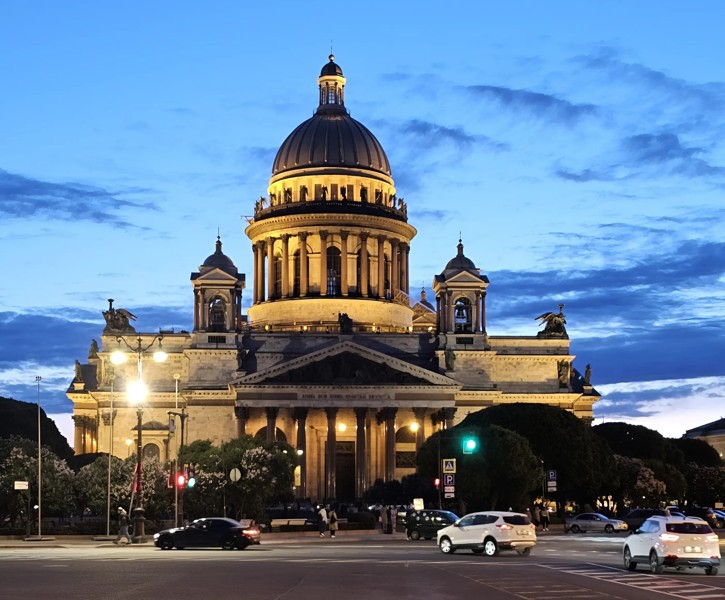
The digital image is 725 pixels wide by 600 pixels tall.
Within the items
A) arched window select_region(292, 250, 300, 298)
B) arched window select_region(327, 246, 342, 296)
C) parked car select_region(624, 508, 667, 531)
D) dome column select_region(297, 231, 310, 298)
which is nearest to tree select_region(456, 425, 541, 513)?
parked car select_region(624, 508, 667, 531)

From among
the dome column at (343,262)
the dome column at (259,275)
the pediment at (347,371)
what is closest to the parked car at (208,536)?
the pediment at (347,371)

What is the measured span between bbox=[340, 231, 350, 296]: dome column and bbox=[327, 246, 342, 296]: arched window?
50 centimetres

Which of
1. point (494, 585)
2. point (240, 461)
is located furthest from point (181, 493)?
point (494, 585)

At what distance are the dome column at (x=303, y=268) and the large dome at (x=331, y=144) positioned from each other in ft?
27.0

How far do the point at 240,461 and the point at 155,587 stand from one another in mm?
55608

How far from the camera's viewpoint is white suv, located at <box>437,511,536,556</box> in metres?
53.2

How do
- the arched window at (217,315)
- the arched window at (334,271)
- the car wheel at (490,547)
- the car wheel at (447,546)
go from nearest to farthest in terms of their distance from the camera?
the car wheel at (490,547), the car wheel at (447,546), the arched window at (217,315), the arched window at (334,271)

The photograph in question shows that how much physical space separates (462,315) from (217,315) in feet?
78.2

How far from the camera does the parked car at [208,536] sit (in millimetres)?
59688

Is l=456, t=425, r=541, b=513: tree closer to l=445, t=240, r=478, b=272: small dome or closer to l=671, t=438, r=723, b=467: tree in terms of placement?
l=445, t=240, r=478, b=272: small dome

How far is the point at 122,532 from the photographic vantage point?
6788 centimetres

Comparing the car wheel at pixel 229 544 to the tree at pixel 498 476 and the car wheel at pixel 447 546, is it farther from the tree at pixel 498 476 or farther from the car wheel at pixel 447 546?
the tree at pixel 498 476

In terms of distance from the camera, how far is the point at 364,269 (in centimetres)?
14188

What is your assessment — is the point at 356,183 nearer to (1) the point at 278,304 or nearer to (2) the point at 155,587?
(1) the point at 278,304
